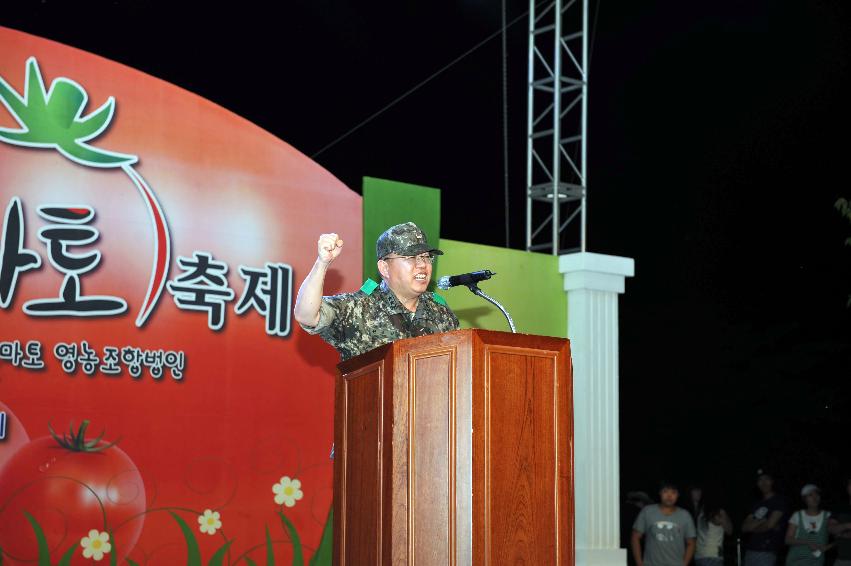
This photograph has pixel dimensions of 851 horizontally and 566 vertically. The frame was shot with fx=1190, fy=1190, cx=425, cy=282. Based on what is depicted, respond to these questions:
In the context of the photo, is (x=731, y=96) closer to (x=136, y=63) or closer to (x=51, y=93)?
(x=136, y=63)

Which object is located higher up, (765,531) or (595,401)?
(595,401)

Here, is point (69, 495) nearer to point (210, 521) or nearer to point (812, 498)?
point (210, 521)

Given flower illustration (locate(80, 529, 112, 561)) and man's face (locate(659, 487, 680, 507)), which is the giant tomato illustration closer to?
flower illustration (locate(80, 529, 112, 561))

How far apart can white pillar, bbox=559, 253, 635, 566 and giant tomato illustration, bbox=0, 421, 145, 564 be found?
3194 mm

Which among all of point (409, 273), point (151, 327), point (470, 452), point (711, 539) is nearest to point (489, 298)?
point (409, 273)

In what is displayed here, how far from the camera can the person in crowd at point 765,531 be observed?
9.41m

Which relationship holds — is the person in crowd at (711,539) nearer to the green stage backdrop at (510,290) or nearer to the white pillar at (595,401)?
the white pillar at (595,401)

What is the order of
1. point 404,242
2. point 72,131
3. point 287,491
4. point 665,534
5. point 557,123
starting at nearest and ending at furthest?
point 404,242 < point 72,131 < point 287,491 < point 557,123 < point 665,534

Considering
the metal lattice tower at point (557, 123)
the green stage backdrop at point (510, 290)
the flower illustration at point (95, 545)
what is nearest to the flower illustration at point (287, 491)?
the flower illustration at point (95, 545)

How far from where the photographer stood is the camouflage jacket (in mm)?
4145

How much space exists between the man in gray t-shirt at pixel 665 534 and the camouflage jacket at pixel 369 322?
514 cm

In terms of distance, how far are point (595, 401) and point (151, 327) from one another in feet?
10.7

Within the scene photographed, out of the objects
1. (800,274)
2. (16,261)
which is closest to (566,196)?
(16,261)

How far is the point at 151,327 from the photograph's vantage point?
6680 millimetres
